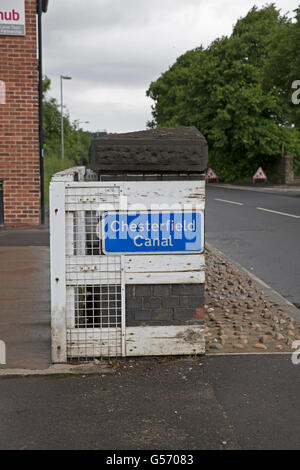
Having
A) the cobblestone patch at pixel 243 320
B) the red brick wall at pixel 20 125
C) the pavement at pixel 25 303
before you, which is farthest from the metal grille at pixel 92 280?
the red brick wall at pixel 20 125

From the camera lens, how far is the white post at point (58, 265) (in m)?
4.17

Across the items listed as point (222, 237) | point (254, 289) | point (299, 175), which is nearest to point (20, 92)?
point (222, 237)

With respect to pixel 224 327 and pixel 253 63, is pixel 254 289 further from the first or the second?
pixel 253 63

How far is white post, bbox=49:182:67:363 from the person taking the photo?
4.17m

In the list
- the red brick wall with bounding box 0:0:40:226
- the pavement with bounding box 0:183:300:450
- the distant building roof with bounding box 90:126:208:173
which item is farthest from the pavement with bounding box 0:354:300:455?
the red brick wall with bounding box 0:0:40:226

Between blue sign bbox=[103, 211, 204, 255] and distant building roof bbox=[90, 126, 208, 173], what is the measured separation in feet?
1.10

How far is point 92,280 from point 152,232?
0.56m

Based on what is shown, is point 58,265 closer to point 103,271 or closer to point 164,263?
point 103,271

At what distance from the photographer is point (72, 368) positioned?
4.20m

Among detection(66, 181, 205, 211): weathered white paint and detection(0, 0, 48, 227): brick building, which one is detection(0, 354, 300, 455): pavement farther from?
detection(0, 0, 48, 227): brick building

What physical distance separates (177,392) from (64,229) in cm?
138

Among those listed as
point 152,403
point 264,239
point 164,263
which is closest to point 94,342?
point 164,263

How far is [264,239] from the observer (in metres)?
11.9

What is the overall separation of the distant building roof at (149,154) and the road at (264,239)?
3104 millimetres
